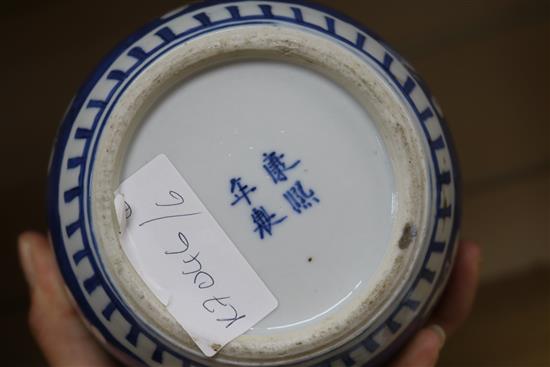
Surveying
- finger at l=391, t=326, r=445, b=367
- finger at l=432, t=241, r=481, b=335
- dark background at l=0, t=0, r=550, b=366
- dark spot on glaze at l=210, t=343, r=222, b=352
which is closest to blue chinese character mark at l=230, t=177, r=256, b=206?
dark spot on glaze at l=210, t=343, r=222, b=352

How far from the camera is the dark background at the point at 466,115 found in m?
Answer: 1.15

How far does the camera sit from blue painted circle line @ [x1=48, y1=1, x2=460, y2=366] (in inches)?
25.0

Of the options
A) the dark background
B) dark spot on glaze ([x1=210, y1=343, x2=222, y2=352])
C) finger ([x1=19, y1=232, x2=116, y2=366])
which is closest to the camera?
dark spot on glaze ([x1=210, y1=343, x2=222, y2=352])

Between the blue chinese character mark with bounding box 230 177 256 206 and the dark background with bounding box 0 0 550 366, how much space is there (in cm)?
57

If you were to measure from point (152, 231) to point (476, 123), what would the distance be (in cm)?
71

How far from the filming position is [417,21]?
1154 millimetres

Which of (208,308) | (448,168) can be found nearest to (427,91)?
(448,168)

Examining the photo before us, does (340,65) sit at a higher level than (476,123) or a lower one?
higher

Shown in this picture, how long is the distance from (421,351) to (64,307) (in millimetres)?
427

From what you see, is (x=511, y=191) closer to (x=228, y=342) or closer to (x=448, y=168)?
(x=448, y=168)

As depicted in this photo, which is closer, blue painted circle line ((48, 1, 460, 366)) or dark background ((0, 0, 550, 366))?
blue painted circle line ((48, 1, 460, 366))

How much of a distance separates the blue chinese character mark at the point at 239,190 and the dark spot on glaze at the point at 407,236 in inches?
5.5

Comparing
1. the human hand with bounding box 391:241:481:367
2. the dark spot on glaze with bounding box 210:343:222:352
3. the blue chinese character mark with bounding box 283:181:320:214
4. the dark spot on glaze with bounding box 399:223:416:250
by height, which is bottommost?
the human hand with bounding box 391:241:481:367

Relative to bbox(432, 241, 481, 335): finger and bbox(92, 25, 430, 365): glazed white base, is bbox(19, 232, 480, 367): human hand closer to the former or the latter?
bbox(432, 241, 481, 335): finger
